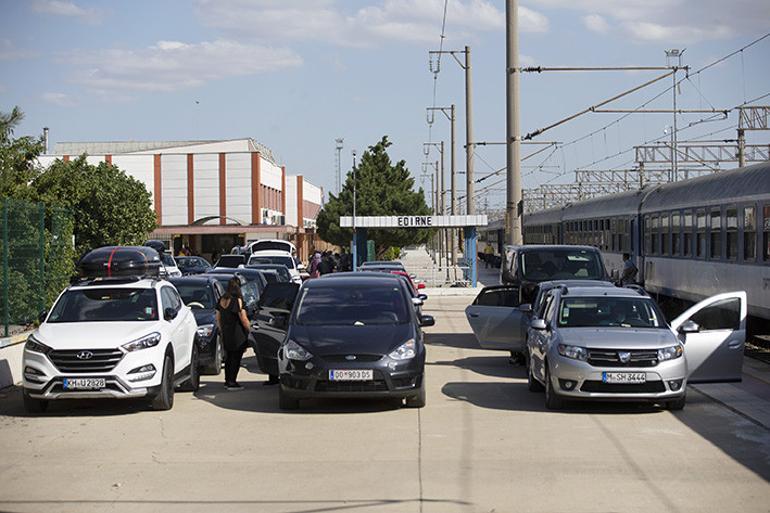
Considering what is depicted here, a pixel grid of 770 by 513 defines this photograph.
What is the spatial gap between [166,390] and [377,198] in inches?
2418

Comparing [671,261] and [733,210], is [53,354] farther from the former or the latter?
[671,261]

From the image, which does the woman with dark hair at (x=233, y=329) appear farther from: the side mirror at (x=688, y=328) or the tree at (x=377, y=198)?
the tree at (x=377, y=198)

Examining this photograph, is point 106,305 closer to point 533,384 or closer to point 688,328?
point 533,384

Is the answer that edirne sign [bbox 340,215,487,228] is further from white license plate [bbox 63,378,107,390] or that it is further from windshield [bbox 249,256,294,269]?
white license plate [bbox 63,378,107,390]

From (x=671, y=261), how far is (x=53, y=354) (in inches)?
718

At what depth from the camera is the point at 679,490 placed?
9.41 m

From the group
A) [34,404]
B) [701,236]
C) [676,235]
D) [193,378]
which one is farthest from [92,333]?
[676,235]

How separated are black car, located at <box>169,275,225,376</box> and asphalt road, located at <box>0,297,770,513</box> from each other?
2627mm

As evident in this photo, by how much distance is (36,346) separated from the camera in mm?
13992

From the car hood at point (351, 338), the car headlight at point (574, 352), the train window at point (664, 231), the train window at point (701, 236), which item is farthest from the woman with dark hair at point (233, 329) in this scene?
the train window at point (664, 231)

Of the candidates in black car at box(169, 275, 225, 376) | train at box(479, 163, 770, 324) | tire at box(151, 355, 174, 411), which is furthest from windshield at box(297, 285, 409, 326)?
train at box(479, 163, 770, 324)

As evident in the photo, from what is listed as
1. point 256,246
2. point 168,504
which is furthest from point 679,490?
point 256,246

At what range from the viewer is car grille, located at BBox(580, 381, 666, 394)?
13641 millimetres

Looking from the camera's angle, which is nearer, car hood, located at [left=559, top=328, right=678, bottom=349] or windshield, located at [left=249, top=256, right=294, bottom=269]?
car hood, located at [left=559, top=328, right=678, bottom=349]
